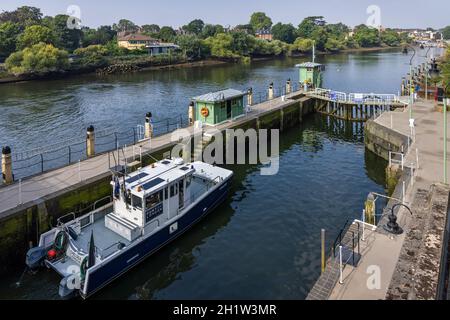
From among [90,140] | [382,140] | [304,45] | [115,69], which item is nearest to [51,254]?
[90,140]

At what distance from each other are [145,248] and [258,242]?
5740mm

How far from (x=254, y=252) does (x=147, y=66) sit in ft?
349

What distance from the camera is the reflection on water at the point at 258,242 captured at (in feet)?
54.9

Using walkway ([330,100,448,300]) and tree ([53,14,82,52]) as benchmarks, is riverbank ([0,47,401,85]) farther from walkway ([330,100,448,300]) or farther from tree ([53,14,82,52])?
walkway ([330,100,448,300])

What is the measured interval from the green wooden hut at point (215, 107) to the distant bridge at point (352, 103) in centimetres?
1743

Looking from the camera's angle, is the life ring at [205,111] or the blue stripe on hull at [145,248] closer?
the blue stripe on hull at [145,248]

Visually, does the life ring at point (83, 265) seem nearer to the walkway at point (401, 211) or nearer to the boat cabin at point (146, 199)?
the boat cabin at point (146, 199)

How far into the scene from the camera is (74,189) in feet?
67.4

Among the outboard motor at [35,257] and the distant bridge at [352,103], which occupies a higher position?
the distant bridge at [352,103]

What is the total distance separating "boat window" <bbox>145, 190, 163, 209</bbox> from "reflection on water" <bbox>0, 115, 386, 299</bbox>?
2.64 m

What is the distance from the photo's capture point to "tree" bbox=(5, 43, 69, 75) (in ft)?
285

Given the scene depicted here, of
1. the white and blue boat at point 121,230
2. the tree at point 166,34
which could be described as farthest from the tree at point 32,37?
the white and blue boat at point 121,230
